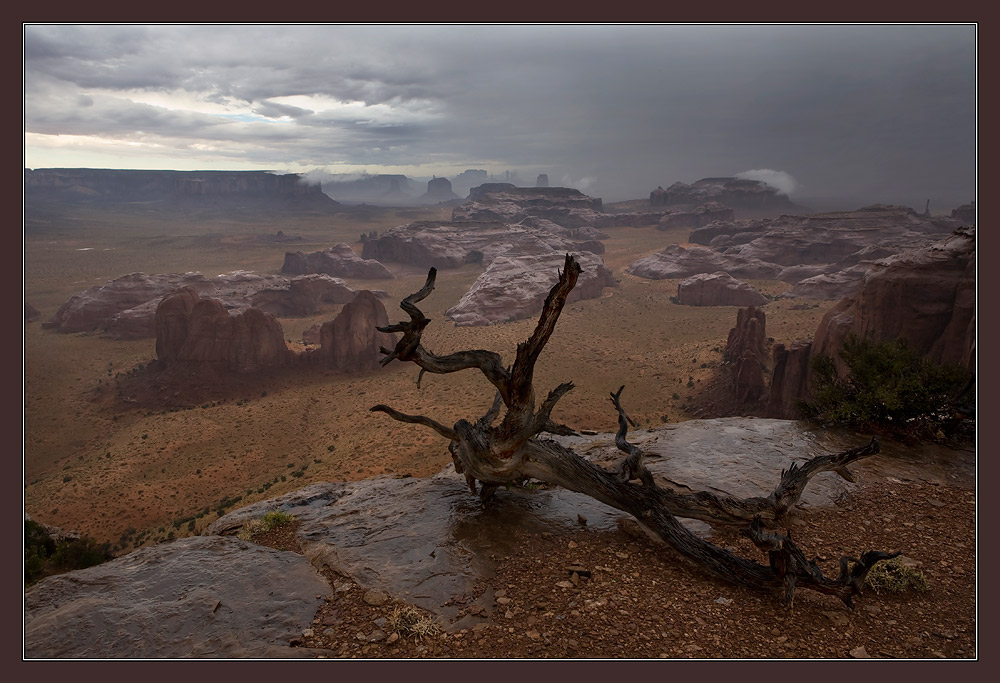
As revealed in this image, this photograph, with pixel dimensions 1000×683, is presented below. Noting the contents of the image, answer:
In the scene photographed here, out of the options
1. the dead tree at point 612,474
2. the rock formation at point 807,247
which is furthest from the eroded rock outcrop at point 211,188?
the dead tree at point 612,474

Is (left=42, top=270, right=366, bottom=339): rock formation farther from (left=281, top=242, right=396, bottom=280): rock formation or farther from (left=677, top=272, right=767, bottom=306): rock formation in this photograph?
(left=677, top=272, right=767, bottom=306): rock formation

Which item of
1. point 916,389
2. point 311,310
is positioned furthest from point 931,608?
point 311,310

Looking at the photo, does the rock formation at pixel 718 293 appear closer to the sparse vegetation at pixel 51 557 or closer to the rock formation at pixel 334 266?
the rock formation at pixel 334 266

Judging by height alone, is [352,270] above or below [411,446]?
above

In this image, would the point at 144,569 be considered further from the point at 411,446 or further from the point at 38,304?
the point at 38,304

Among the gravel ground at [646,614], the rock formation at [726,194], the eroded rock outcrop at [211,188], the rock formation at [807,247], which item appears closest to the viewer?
the gravel ground at [646,614]

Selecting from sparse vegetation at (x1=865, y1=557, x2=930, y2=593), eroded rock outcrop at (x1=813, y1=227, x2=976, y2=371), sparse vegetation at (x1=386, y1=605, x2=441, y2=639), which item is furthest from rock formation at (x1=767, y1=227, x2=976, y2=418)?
sparse vegetation at (x1=386, y1=605, x2=441, y2=639)

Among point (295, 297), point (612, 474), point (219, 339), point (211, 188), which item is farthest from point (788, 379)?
point (211, 188)
